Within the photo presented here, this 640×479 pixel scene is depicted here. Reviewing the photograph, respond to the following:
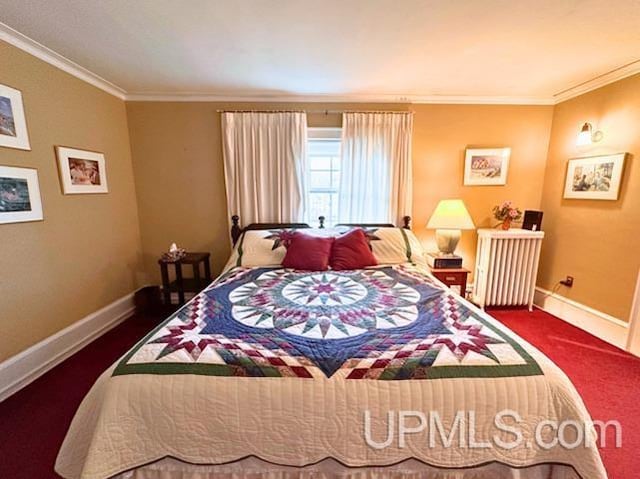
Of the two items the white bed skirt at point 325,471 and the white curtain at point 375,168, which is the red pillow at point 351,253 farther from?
the white bed skirt at point 325,471

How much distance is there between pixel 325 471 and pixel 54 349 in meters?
2.34

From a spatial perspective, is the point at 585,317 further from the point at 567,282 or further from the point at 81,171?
the point at 81,171

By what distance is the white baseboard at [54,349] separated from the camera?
1.80 meters

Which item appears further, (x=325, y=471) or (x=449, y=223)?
(x=449, y=223)

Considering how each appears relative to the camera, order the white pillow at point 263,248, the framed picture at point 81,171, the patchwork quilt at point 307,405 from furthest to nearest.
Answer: the white pillow at point 263,248
the framed picture at point 81,171
the patchwork quilt at point 307,405

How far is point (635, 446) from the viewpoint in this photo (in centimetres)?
143

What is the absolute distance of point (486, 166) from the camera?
3102 mm

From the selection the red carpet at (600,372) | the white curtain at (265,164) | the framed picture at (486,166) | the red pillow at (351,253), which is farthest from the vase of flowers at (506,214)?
the white curtain at (265,164)

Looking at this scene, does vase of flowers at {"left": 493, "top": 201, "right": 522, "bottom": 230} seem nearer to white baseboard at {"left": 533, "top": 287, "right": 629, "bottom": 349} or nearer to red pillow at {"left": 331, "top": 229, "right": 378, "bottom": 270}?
white baseboard at {"left": 533, "top": 287, "right": 629, "bottom": 349}

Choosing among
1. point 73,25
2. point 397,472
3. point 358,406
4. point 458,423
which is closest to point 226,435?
point 358,406

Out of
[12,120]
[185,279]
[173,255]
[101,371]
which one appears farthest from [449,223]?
[12,120]

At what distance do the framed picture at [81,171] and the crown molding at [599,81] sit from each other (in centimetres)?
470

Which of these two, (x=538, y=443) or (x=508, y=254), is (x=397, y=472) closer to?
(x=538, y=443)

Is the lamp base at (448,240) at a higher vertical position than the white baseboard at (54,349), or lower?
higher
